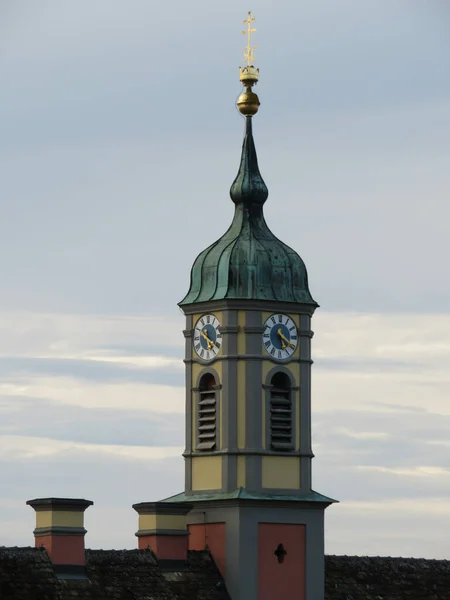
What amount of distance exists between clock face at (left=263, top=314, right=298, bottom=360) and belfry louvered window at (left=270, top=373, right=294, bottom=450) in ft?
2.29

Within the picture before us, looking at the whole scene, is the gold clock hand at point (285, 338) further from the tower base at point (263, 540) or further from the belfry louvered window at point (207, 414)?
the tower base at point (263, 540)

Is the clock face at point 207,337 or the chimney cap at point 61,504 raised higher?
the clock face at point 207,337

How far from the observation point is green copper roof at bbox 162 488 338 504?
72.2 metres

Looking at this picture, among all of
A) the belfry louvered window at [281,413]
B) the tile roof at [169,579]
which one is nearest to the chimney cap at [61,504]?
the tile roof at [169,579]

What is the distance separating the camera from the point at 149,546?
236 ft

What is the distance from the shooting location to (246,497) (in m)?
72.1

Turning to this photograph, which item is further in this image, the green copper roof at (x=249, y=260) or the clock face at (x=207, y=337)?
the clock face at (x=207, y=337)

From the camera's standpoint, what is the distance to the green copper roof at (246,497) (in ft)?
237

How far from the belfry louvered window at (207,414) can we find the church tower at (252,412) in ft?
0.10

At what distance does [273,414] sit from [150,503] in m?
4.63

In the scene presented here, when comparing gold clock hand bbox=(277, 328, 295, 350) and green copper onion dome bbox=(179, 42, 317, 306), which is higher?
green copper onion dome bbox=(179, 42, 317, 306)

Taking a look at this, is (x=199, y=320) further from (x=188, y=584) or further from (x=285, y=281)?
(x=188, y=584)

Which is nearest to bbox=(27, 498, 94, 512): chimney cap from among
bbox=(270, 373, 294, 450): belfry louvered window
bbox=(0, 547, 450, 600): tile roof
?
bbox=(0, 547, 450, 600): tile roof

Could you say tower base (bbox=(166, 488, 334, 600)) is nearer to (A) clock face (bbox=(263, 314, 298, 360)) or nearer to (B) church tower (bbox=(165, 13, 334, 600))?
(B) church tower (bbox=(165, 13, 334, 600))
